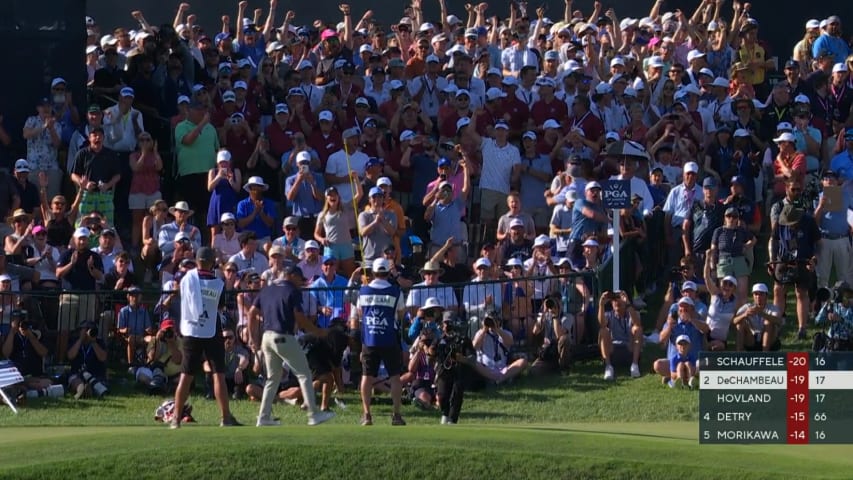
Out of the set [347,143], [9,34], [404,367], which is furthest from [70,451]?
[9,34]

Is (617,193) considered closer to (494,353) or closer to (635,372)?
(635,372)

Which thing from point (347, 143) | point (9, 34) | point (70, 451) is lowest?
point (70, 451)

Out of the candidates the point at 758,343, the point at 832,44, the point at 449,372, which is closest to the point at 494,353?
the point at 449,372

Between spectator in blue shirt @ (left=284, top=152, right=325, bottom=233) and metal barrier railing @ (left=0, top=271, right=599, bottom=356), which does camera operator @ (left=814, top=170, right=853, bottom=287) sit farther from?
spectator in blue shirt @ (left=284, top=152, right=325, bottom=233)

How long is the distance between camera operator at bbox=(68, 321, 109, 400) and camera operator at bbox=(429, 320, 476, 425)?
373cm

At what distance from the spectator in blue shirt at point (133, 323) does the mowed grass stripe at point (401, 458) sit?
13.9ft

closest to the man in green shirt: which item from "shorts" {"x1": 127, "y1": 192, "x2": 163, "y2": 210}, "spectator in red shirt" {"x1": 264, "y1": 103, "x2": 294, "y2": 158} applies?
"shorts" {"x1": 127, "y1": 192, "x2": 163, "y2": 210}

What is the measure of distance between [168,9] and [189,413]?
1574cm

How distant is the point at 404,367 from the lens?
1948cm

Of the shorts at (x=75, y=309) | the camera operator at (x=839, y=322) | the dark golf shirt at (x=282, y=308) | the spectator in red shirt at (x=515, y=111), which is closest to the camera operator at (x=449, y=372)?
the dark golf shirt at (x=282, y=308)

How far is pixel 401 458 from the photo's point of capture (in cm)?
1509

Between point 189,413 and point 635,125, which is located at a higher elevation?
point 635,125

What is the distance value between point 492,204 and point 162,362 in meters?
5.28

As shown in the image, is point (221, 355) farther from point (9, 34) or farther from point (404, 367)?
point (9, 34)
